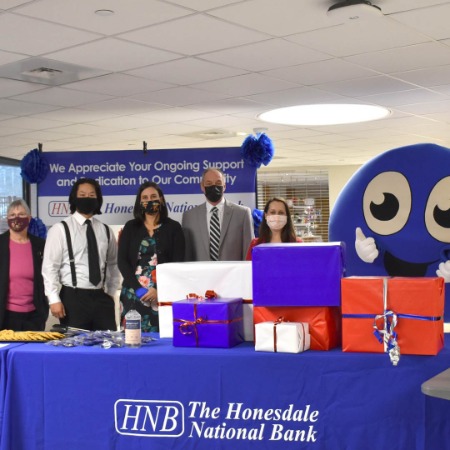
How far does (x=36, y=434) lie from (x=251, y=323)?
40.1 inches

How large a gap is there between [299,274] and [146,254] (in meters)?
1.39

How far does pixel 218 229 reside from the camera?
193 inches

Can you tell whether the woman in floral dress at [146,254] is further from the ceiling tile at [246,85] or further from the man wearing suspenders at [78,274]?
the ceiling tile at [246,85]

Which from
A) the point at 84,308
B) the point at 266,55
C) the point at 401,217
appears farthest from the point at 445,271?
the point at 84,308

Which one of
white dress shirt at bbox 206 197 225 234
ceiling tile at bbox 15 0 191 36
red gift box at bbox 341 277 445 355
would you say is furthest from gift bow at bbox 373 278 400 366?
white dress shirt at bbox 206 197 225 234

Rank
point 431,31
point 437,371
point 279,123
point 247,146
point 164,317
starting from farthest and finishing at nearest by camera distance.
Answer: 1. point 279,123
2. point 247,146
3. point 431,31
4. point 164,317
5. point 437,371

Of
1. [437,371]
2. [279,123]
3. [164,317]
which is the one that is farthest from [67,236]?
[279,123]

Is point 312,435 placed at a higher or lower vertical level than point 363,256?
lower

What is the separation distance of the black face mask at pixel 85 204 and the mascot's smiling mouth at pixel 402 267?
1.69 meters

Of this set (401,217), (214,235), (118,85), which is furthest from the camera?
(118,85)

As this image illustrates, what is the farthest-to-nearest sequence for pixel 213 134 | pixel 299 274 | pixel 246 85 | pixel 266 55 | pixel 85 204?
pixel 213 134
pixel 246 85
pixel 266 55
pixel 85 204
pixel 299 274

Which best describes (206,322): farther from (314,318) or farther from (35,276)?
(35,276)

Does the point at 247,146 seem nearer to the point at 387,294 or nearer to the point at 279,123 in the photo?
the point at 279,123

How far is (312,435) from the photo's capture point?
2945 millimetres
